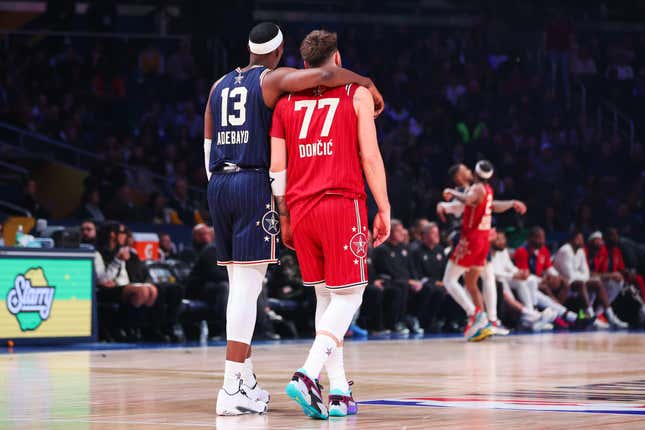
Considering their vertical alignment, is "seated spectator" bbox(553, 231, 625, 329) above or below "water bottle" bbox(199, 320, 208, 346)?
above

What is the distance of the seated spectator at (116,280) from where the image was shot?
1457cm

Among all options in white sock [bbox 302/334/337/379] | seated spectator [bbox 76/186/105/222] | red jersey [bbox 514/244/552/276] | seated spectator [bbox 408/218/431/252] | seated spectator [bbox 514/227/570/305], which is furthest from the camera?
red jersey [bbox 514/244/552/276]

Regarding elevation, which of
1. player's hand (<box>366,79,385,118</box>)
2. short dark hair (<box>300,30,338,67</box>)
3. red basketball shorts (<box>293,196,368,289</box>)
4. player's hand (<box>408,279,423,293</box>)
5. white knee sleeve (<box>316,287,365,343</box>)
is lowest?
white knee sleeve (<box>316,287,365,343</box>)

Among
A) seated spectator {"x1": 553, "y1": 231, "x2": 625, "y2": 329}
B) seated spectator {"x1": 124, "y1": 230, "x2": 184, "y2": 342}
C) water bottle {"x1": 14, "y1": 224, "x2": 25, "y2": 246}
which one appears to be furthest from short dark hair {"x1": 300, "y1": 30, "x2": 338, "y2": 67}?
seated spectator {"x1": 553, "y1": 231, "x2": 625, "y2": 329}

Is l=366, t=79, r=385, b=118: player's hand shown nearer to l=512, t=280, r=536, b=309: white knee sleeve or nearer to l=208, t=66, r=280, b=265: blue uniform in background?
l=208, t=66, r=280, b=265: blue uniform in background

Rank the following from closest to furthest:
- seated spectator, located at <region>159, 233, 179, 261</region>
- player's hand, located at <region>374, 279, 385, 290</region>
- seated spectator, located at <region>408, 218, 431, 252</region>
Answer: seated spectator, located at <region>159, 233, 179, 261</region> < player's hand, located at <region>374, 279, 385, 290</region> < seated spectator, located at <region>408, 218, 431, 252</region>

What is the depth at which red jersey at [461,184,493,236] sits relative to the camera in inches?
609

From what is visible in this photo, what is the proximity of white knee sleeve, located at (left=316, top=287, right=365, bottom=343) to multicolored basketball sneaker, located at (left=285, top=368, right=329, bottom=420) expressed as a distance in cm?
35

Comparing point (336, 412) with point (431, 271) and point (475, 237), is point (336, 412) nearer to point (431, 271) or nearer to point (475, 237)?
point (475, 237)

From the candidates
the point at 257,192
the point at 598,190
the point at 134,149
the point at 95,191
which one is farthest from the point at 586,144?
the point at 257,192

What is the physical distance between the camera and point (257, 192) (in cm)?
684

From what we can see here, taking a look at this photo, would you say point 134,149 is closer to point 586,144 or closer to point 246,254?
point 586,144

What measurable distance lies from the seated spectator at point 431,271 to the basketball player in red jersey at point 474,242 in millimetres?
2337

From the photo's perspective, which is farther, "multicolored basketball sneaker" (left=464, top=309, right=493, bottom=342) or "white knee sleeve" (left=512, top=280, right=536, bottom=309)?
"white knee sleeve" (left=512, top=280, right=536, bottom=309)
